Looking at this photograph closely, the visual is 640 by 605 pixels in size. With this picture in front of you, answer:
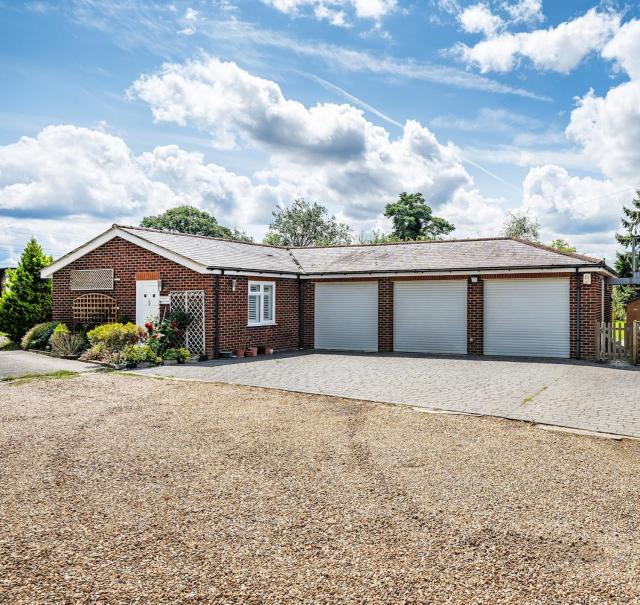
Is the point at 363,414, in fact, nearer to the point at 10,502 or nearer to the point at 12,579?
the point at 10,502

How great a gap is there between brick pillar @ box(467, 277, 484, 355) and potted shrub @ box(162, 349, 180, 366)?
9161 mm

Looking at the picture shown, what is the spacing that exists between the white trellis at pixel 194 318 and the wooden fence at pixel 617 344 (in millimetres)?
11449

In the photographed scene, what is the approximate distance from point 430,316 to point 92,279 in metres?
11.3

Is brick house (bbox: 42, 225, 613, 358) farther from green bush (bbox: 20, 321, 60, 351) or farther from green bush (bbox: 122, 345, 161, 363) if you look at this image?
green bush (bbox: 122, 345, 161, 363)

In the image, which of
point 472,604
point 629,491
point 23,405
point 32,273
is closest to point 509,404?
point 629,491

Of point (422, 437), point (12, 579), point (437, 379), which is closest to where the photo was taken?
point (12, 579)

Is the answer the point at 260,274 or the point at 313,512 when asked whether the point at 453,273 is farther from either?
the point at 313,512

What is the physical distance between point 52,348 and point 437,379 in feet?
39.8

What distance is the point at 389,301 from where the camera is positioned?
63.4 ft

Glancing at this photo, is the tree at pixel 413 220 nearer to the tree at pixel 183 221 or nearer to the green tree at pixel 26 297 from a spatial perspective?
the tree at pixel 183 221

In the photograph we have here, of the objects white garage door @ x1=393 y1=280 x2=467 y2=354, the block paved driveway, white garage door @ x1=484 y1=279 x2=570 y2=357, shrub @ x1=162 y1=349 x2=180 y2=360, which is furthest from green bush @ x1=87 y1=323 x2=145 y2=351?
white garage door @ x1=484 y1=279 x2=570 y2=357

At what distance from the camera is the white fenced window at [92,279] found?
Answer: 1848 cm

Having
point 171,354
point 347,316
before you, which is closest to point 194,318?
point 171,354

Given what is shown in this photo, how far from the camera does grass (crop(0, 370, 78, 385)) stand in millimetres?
12266
